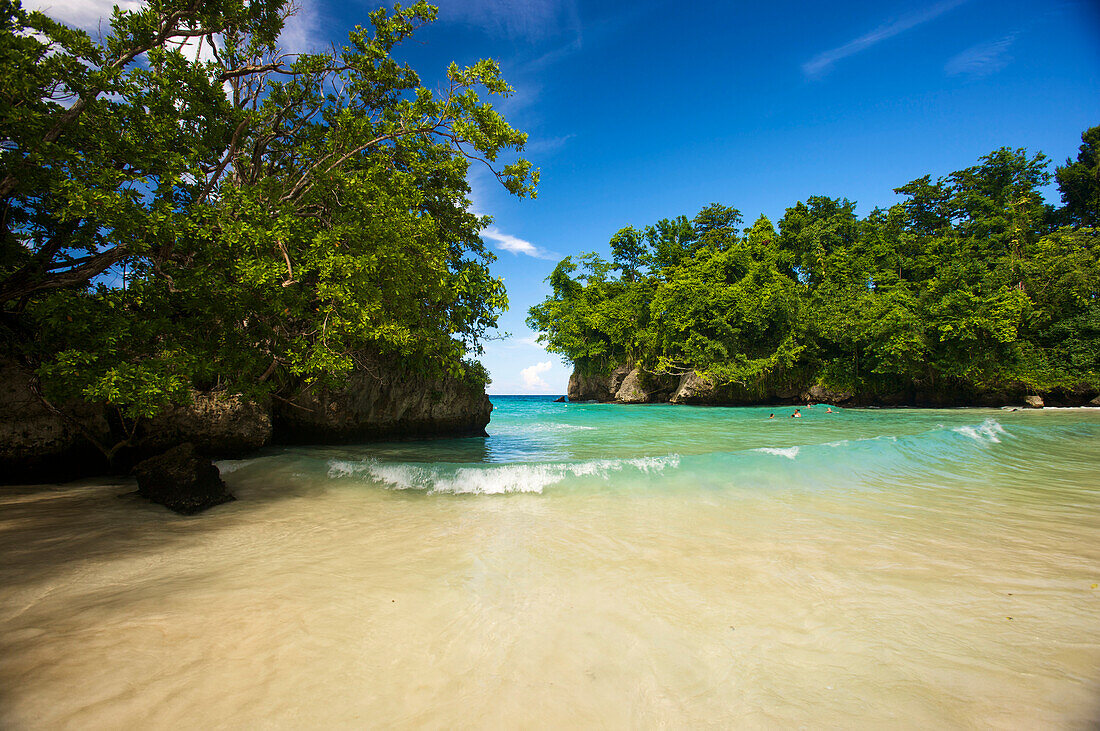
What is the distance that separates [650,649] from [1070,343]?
130 feet

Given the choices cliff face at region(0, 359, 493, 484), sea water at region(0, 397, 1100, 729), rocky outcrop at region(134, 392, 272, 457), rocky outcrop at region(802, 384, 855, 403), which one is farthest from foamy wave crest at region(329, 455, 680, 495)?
rocky outcrop at region(802, 384, 855, 403)

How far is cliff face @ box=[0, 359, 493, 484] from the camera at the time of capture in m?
6.24

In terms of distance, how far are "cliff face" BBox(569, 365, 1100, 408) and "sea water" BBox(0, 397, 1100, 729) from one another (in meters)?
27.6

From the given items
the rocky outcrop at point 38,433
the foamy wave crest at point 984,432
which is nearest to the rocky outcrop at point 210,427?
the rocky outcrop at point 38,433

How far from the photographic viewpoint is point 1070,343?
2530cm

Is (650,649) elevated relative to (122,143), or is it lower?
lower

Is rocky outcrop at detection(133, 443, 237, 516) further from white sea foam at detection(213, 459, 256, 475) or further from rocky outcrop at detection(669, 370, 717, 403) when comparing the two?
rocky outcrop at detection(669, 370, 717, 403)

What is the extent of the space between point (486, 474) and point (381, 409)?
22.6 ft

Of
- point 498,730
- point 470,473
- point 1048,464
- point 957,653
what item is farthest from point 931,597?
point 1048,464

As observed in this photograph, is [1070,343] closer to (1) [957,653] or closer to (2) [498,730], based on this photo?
(1) [957,653]

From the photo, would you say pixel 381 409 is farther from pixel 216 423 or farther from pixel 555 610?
pixel 555 610

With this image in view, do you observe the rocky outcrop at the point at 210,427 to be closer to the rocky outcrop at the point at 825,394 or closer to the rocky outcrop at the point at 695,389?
the rocky outcrop at the point at 695,389

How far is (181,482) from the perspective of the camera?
549 cm

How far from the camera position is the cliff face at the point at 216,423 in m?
6.24
